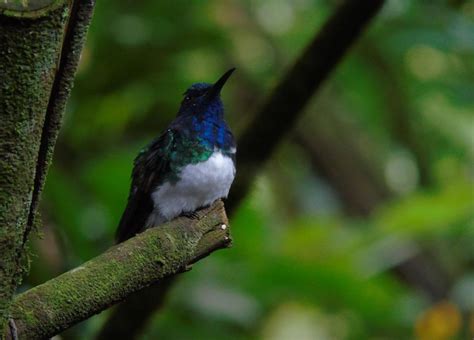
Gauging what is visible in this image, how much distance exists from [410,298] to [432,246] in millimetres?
1331

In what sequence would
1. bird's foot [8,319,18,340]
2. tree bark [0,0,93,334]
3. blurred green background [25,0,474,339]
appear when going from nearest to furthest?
tree bark [0,0,93,334] < bird's foot [8,319,18,340] < blurred green background [25,0,474,339]

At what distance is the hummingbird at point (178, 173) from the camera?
3.29 metres

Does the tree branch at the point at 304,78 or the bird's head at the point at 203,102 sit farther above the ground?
the bird's head at the point at 203,102

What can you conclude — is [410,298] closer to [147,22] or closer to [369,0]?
[147,22]

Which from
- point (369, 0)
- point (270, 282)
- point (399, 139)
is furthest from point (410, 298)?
point (369, 0)

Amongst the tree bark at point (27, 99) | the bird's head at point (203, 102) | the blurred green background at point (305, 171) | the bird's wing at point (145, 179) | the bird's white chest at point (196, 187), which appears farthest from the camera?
the blurred green background at point (305, 171)

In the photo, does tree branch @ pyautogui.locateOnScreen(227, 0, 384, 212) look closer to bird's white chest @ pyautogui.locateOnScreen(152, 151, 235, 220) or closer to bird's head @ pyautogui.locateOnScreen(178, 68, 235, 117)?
bird's white chest @ pyautogui.locateOnScreen(152, 151, 235, 220)

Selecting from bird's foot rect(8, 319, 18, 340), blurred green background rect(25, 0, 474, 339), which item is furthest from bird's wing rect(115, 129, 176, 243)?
bird's foot rect(8, 319, 18, 340)

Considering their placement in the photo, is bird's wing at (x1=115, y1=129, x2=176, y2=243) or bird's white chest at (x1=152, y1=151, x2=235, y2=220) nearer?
bird's white chest at (x1=152, y1=151, x2=235, y2=220)

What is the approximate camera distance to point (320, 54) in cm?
312

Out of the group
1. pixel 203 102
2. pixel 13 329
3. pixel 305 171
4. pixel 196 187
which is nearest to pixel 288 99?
pixel 196 187

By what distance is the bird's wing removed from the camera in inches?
135

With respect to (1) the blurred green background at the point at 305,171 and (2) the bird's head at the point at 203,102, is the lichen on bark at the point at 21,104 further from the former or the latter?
(2) the bird's head at the point at 203,102

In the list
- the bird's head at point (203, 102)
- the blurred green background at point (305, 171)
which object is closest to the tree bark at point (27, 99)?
the blurred green background at point (305, 171)
